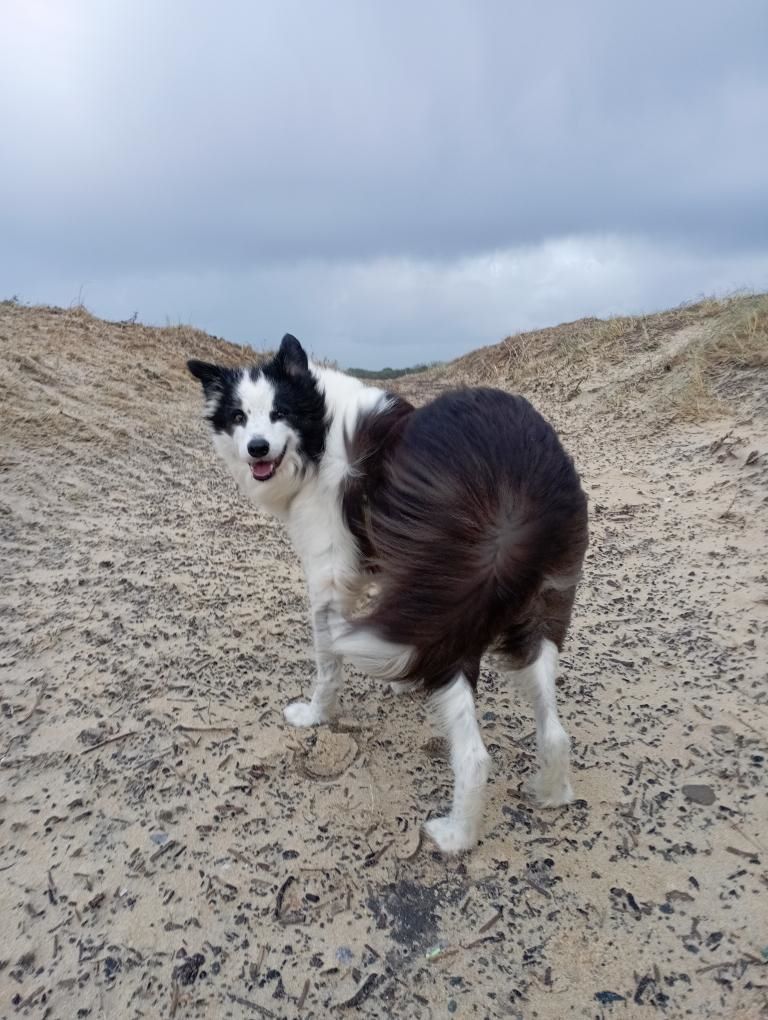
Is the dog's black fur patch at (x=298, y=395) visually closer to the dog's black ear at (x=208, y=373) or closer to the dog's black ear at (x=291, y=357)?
the dog's black ear at (x=291, y=357)

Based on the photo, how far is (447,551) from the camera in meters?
2.19

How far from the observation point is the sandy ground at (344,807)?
6.60 ft

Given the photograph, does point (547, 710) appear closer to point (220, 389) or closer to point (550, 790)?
point (550, 790)

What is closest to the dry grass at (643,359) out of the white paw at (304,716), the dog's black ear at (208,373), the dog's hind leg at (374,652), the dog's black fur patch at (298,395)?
the dog's black fur patch at (298,395)

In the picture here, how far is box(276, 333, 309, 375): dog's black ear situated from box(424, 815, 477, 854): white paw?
2043mm

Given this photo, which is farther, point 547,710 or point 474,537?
point 547,710

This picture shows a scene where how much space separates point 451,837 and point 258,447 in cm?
177

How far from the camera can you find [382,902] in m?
2.27

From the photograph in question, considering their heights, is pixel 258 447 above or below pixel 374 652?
above

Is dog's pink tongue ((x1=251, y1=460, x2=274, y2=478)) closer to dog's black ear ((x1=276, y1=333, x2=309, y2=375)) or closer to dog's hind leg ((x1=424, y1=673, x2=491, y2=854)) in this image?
dog's black ear ((x1=276, y1=333, x2=309, y2=375))

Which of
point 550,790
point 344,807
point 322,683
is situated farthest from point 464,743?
point 322,683

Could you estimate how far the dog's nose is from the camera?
307cm

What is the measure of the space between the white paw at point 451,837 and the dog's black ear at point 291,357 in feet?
6.70


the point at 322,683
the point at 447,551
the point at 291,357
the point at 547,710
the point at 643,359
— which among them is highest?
the point at 643,359
